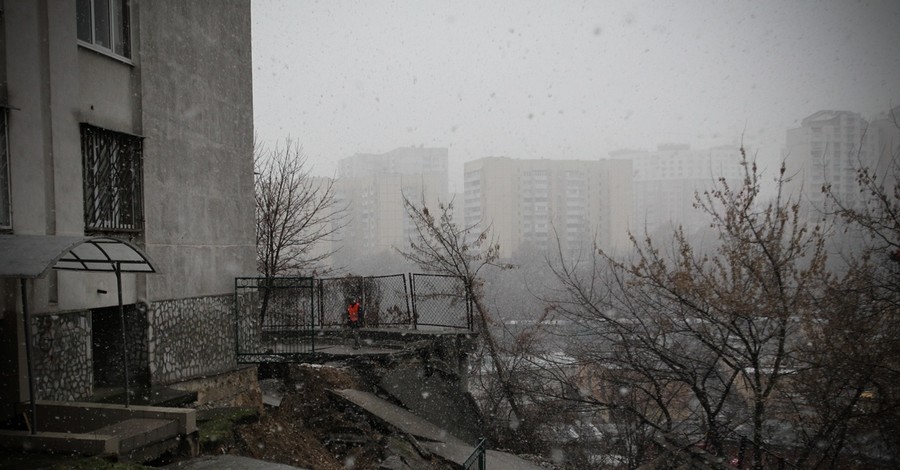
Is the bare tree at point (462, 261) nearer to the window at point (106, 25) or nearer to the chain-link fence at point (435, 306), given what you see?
the chain-link fence at point (435, 306)

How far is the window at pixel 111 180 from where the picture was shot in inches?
296

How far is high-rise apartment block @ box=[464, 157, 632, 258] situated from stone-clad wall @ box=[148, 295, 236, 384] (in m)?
47.4

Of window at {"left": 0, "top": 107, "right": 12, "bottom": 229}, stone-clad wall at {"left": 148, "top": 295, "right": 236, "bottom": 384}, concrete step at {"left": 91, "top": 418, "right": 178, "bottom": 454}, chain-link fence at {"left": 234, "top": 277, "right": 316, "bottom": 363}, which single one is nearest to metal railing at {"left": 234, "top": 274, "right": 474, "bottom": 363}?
chain-link fence at {"left": 234, "top": 277, "right": 316, "bottom": 363}

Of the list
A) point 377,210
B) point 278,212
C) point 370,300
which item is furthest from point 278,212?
point 377,210

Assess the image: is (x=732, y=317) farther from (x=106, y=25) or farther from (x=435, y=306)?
(x=106, y=25)

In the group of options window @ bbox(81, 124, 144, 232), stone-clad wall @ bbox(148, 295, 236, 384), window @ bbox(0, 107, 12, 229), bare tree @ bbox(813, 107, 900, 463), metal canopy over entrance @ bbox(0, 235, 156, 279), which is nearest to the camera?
metal canopy over entrance @ bbox(0, 235, 156, 279)

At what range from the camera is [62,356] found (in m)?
6.78

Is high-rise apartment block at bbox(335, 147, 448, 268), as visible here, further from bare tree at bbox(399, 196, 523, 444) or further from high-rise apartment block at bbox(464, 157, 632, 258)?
bare tree at bbox(399, 196, 523, 444)

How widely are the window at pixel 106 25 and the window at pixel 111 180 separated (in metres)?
1.30

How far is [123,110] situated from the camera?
317 inches

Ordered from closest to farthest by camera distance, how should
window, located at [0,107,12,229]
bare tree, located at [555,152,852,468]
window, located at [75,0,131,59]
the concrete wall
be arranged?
window, located at [0,107,12,229] → window, located at [75,0,131,59] → the concrete wall → bare tree, located at [555,152,852,468]

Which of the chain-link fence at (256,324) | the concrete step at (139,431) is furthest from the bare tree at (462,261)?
the concrete step at (139,431)

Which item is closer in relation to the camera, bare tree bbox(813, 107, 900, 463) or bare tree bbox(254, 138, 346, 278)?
bare tree bbox(813, 107, 900, 463)

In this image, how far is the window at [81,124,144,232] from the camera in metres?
7.52
